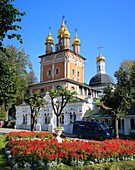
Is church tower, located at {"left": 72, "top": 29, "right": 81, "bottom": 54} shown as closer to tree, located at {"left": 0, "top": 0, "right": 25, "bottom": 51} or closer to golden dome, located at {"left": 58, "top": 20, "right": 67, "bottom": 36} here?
golden dome, located at {"left": 58, "top": 20, "right": 67, "bottom": 36}

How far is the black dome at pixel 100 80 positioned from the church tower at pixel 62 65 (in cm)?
880

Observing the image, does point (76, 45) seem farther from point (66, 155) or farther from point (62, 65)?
Answer: point (66, 155)

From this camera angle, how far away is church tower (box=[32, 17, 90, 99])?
49.9 m

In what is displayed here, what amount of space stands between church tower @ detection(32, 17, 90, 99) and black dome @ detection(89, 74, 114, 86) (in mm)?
8795

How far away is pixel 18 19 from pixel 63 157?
595cm

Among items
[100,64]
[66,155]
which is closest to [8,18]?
[66,155]

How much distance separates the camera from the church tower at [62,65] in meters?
Answer: 49.9

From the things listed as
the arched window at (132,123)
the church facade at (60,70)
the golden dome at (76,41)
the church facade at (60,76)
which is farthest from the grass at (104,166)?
the golden dome at (76,41)

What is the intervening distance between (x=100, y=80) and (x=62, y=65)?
1637cm

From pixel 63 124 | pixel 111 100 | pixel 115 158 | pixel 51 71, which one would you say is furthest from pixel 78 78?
pixel 115 158

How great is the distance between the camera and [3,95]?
2112 cm

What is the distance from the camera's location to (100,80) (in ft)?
207

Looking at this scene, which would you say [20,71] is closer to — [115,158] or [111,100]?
[111,100]

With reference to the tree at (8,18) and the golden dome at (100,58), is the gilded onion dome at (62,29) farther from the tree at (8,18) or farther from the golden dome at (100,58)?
the tree at (8,18)
